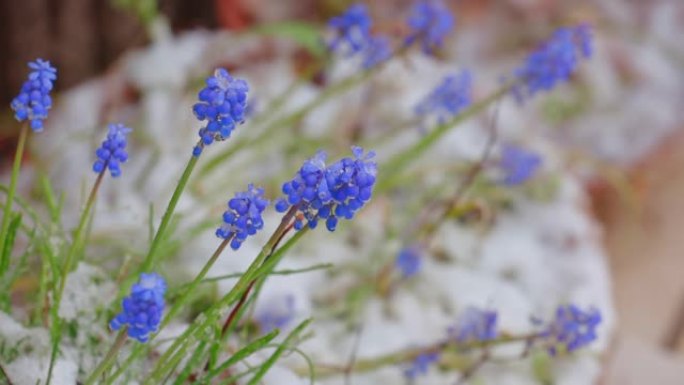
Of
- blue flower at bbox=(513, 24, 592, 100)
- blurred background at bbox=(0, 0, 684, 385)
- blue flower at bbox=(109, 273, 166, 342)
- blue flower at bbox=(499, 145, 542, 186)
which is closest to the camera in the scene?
blue flower at bbox=(109, 273, 166, 342)

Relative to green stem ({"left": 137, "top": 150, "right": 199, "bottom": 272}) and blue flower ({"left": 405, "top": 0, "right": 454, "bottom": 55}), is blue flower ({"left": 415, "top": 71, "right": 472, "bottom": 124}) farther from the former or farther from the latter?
green stem ({"left": 137, "top": 150, "right": 199, "bottom": 272})

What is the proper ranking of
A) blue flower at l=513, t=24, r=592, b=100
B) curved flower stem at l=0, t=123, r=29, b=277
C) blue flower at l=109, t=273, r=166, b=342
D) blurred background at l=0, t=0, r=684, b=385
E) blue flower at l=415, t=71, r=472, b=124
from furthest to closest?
1. blurred background at l=0, t=0, r=684, b=385
2. blue flower at l=415, t=71, r=472, b=124
3. blue flower at l=513, t=24, r=592, b=100
4. curved flower stem at l=0, t=123, r=29, b=277
5. blue flower at l=109, t=273, r=166, b=342

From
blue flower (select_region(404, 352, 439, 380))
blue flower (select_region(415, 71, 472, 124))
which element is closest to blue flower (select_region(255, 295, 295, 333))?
blue flower (select_region(404, 352, 439, 380))

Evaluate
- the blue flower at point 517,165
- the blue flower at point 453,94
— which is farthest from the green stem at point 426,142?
the blue flower at point 517,165

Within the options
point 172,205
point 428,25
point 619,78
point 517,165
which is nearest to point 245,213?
point 172,205

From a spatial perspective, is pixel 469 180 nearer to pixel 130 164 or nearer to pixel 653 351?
pixel 130 164

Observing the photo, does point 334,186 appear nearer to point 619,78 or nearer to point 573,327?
point 573,327

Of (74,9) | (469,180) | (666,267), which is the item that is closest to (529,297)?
(469,180)
